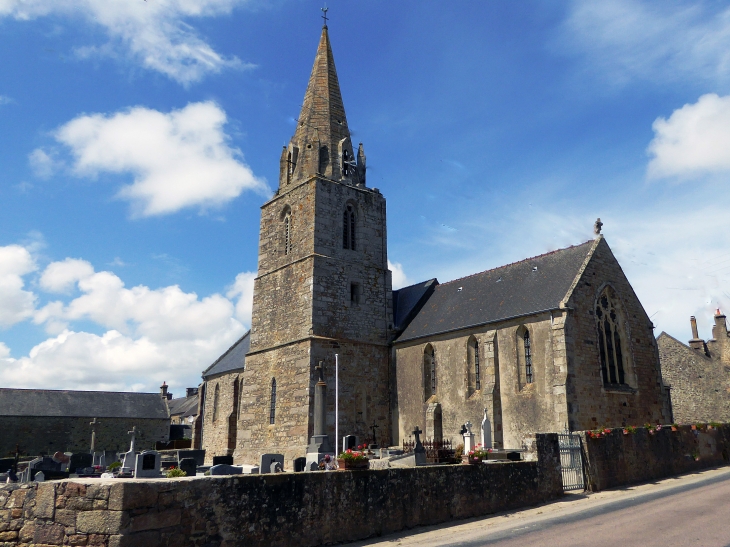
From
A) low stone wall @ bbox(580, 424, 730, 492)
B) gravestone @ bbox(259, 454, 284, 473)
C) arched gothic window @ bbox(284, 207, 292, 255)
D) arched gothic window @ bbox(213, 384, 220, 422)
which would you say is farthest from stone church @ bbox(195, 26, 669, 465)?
gravestone @ bbox(259, 454, 284, 473)

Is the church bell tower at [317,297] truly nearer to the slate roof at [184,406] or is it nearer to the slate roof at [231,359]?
the slate roof at [231,359]

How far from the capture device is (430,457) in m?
15.0

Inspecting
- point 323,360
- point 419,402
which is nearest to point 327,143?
point 323,360

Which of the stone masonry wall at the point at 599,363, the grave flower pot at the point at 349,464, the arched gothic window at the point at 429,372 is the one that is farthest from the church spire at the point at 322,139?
the grave flower pot at the point at 349,464

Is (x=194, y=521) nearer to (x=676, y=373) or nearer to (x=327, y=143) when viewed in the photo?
(x=327, y=143)

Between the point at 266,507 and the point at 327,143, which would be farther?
the point at 327,143

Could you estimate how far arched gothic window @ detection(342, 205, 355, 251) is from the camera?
27.8m

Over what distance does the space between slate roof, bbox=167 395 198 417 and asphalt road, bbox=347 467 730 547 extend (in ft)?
159

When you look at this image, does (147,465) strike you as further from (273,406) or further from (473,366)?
Result: (473,366)

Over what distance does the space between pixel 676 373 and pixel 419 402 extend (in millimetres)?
19977

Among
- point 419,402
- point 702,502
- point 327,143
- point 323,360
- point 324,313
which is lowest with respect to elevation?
point 702,502

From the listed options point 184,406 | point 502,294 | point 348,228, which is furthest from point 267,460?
point 184,406

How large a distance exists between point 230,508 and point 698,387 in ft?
115

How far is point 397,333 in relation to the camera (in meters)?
27.9
